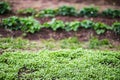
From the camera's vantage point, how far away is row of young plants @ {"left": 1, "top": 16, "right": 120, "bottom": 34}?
7.15m

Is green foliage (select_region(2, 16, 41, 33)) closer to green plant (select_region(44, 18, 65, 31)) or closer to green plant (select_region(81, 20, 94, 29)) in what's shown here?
green plant (select_region(44, 18, 65, 31))

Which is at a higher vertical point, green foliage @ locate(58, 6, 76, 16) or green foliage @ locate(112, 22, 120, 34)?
green foliage @ locate(58, 6, 76, 16)

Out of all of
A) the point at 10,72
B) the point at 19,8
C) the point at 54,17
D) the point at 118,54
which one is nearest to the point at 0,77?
the point at 10,72

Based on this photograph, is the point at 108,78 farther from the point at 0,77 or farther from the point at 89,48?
the point at 0,77

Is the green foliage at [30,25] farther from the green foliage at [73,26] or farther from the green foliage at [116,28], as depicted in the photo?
the green foliage at [116,28]

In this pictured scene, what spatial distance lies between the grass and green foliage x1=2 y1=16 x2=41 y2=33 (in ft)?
2.42

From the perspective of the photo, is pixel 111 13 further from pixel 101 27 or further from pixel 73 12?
pixel 73 12

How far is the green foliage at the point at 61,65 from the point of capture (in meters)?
4.95

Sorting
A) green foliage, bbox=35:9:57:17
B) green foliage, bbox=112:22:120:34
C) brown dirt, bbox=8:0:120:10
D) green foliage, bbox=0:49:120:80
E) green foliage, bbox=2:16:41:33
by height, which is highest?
brown dirt, bbox=8:0:120:10

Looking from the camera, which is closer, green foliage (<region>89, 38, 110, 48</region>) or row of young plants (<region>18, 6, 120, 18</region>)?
green foliage (<region>89, 38, 110, 48</region>)

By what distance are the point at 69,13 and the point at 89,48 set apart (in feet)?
7.32

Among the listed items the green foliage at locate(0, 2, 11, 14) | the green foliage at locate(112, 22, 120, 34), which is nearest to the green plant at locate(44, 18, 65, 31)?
the green foliage at locate(112, 22, 120, 34)

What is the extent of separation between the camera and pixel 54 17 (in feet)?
26.5

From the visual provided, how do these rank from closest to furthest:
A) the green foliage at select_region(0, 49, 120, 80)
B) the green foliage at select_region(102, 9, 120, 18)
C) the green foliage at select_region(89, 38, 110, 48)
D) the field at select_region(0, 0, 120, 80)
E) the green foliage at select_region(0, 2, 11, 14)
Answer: the green foliage at select_region(0, 49, 120, 80) < the field at select_region(0, 0, 120, 80) < the green foliage at select_region(89, 38, 110, 48) < the green foliage at select_region(0, 2, 11, 14) < the green foliage at select_region(102, 9, 120, 18)
